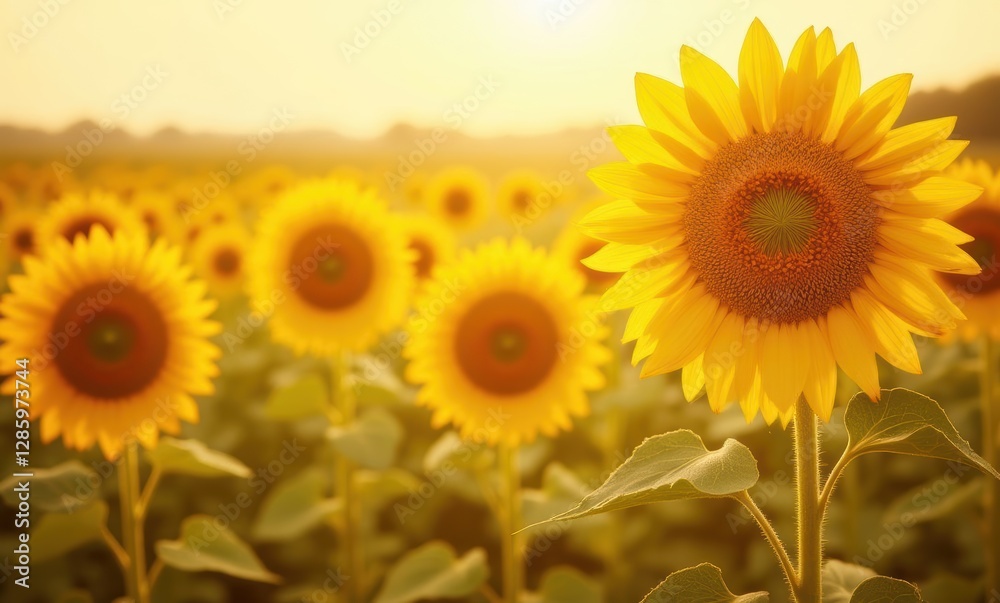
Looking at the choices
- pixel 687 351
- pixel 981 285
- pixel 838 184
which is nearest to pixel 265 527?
pixel 687 351

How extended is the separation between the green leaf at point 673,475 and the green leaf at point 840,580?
2.30ft

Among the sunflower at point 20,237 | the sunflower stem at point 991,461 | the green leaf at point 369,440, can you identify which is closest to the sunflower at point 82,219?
the sunflower at point 20,237

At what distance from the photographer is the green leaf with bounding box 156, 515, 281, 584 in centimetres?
340

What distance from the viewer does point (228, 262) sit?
376 inches

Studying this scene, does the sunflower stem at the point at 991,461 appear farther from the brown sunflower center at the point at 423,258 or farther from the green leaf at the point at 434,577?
the brown sunflower center at the point at 423,258

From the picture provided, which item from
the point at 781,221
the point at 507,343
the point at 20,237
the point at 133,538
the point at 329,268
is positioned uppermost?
the point at 20,237

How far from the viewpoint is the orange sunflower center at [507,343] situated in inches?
177

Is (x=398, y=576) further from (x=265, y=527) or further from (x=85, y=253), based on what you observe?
(x=85, y=253)

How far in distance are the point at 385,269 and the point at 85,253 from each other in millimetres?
2085

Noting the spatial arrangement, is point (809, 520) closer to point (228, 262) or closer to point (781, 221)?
point (781, 221)

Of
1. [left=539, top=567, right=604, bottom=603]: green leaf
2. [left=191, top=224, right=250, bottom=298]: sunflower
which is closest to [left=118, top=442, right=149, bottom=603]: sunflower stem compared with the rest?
[left=539, top=567, right=604, bottom=603]: green leaf

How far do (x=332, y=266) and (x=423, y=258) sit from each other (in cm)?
271

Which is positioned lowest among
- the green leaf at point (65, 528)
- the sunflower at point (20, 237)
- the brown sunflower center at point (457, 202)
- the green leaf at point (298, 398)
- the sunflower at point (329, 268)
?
the green leaf at point (65, 528)

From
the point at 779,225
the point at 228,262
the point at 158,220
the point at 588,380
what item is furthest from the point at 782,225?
the point at 158,220
